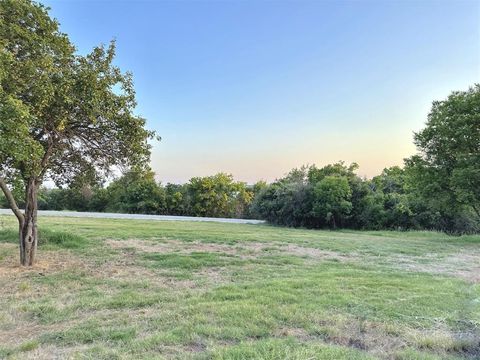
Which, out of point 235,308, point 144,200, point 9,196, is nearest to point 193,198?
point 144,200

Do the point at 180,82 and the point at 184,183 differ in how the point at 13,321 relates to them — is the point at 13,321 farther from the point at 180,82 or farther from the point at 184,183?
the point at 184,183

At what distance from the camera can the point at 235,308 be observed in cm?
371

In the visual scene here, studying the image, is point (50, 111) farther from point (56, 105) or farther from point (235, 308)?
point (235, 308)

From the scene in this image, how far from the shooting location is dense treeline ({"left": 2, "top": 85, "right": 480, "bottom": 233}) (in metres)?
13.4

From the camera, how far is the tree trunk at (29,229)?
6.68m

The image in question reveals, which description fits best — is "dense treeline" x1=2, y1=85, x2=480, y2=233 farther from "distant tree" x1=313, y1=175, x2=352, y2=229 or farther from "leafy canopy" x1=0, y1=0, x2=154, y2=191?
"leafy canopy" x1=0, y1=0, x2=154, y2=191

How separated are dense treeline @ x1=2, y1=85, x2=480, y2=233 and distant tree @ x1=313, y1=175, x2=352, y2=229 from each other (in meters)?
0.06

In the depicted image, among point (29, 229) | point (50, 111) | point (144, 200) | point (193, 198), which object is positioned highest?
point (50, 111)

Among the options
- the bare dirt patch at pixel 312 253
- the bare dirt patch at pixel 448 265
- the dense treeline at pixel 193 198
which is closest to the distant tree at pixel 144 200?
the dense treeline at pixel 193 198

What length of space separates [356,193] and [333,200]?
2244 mm

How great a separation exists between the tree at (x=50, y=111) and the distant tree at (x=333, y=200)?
15775 mm

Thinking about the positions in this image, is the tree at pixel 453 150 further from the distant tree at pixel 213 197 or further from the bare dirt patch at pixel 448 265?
the distant tree at pixel 213 197

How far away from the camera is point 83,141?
7.46 m

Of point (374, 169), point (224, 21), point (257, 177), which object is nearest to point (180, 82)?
point (224, 21)
